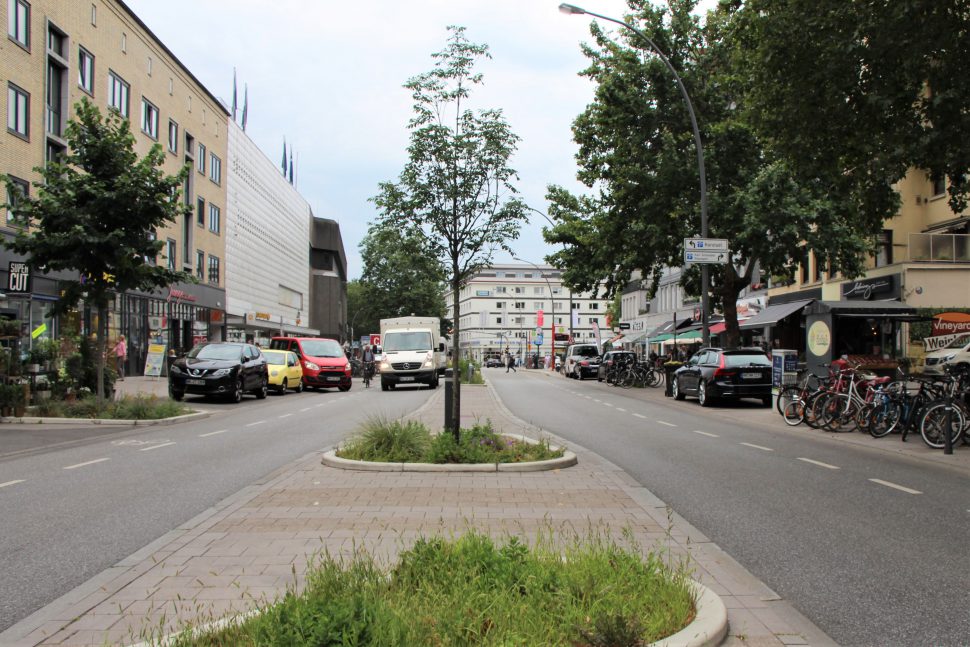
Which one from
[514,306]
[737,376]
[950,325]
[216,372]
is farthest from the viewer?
[514,306]

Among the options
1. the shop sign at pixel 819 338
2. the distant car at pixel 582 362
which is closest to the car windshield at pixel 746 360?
the shop sign at pixel 819 338

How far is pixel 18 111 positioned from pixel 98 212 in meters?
14.7

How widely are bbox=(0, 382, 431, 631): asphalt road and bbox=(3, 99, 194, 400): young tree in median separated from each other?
3593 mm

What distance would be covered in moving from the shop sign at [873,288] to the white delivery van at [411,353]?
17.2m

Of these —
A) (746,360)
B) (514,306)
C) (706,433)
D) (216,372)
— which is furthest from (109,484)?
(514,306)

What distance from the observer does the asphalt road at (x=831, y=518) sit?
461 cm

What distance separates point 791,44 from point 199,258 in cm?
4322

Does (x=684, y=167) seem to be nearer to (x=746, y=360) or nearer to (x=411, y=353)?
(x=746, y=360)

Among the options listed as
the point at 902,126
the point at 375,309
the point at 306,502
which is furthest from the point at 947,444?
the point at 375,309

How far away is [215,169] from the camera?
5400cm

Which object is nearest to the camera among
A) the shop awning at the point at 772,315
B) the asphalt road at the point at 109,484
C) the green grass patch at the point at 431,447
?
the asphalt road at the point at 109,484

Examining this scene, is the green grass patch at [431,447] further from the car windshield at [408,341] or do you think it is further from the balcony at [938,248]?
the balcony at [938,248]

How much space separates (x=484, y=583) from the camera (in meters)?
4.00

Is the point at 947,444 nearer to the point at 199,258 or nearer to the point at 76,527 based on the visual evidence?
the point at 76,527
